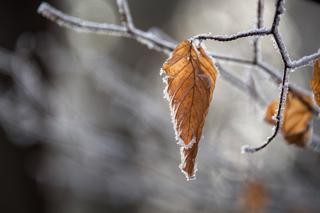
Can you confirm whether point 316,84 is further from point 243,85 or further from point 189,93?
point 243,85

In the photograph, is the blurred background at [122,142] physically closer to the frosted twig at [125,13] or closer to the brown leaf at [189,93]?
the frosted twig at [125,13]

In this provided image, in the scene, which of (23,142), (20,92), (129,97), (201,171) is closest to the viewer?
(129,97)

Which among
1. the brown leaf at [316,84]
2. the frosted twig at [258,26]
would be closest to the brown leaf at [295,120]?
the frosted twig at [258,26]

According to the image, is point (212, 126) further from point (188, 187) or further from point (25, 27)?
point (25, 27)

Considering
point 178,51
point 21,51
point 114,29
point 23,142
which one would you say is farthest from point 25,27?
point 178,51

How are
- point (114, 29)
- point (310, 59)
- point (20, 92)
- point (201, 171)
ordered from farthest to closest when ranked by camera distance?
point (20, 92), point (201, 171), point (114, 29), point (310, 59)

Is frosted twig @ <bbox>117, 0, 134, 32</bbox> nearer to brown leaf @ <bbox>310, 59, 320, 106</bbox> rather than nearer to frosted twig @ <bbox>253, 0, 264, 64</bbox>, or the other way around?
frosted twig @ <bbox>253, 0, 264, 64</bbox>

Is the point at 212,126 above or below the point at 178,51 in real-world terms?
above

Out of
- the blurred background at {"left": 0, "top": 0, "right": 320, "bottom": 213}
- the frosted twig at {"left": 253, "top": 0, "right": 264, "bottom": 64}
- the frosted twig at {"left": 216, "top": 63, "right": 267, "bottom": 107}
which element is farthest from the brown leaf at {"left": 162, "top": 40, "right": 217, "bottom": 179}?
the blurred background at {"left": 0, "top": 0, "right": 320, "bottom": 213}
